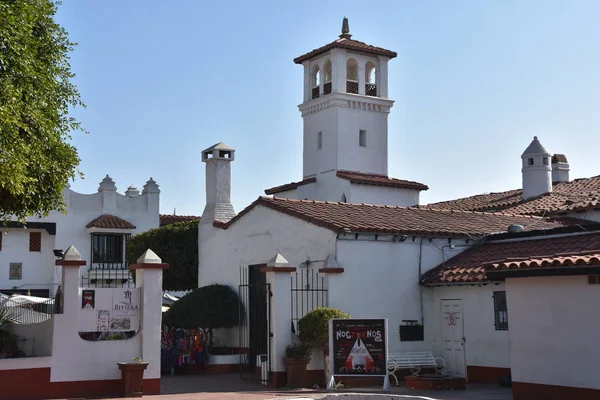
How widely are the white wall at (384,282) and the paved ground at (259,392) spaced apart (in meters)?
2.20

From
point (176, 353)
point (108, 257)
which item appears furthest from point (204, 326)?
point (108, 257)

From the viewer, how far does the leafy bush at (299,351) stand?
1969 centimetres

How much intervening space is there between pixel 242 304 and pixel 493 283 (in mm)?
8320

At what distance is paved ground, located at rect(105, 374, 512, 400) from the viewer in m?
17.5

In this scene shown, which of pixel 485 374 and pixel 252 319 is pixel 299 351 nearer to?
pixel 485 374

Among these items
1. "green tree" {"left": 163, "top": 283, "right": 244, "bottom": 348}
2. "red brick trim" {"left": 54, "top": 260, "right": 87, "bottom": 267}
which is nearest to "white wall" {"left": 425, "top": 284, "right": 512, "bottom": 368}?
"green tree" {"left": 163, "top": 283, "right": 244, "bottom": 348}

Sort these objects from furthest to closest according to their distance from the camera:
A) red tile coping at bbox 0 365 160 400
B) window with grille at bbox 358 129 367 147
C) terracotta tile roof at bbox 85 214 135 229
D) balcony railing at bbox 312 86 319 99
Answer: terracotta tile roof at bbox 85 214 135 229 < balcony railing at bbox 312 86 319 99 < window with grille at bbox 358 129 367 147 < red tile coping at bbox 0 365 160 400

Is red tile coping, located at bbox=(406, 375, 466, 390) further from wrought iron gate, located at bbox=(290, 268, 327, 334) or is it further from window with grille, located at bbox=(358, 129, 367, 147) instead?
window with grille, located at bbox=(358, 129, 367, 147)

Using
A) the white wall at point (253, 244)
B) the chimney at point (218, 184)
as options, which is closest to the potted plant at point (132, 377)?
the white wall at point (253, 244)

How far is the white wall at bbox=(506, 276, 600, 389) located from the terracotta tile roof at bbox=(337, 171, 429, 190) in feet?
67.9

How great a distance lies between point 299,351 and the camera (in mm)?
19688

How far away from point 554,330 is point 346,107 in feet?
80.3

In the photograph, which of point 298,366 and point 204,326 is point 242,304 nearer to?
point 204,326

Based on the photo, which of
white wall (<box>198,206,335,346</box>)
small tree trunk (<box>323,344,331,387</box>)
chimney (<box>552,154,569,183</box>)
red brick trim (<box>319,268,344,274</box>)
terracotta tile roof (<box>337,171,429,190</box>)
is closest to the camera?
small tree trunk (<box>323,344,331,387</box>)
